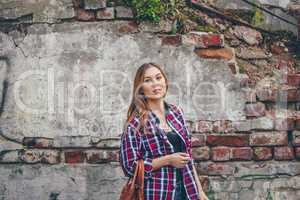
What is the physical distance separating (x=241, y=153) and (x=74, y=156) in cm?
131

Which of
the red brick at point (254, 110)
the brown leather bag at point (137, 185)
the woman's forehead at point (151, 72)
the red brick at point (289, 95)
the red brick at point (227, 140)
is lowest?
the brown leather bag at point (137, 185)

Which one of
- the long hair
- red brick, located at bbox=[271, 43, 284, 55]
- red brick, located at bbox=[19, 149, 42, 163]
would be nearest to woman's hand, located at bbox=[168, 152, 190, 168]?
the long hair

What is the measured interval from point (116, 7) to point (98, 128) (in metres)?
0.96

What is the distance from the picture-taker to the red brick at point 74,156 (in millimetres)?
4504

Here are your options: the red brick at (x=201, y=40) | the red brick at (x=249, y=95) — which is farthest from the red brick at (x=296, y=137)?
the red brick at (x=201, y=40)

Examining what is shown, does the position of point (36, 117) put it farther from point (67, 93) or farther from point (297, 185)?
point (297, 185)

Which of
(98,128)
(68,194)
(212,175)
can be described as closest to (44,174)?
(68,194)

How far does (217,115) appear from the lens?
450 cm

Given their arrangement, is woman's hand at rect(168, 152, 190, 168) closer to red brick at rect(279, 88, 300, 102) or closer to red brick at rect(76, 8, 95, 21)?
red brick at rect(279, 88, 300, 102)

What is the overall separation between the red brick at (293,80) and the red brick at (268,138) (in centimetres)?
40

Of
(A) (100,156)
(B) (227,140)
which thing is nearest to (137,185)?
(A) (100,156)

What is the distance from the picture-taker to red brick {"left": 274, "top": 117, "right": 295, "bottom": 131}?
14.8ft

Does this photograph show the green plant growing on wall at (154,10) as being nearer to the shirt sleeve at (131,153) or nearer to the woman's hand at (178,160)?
the shirt sleeve at (131,153)

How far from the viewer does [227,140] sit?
448cm
